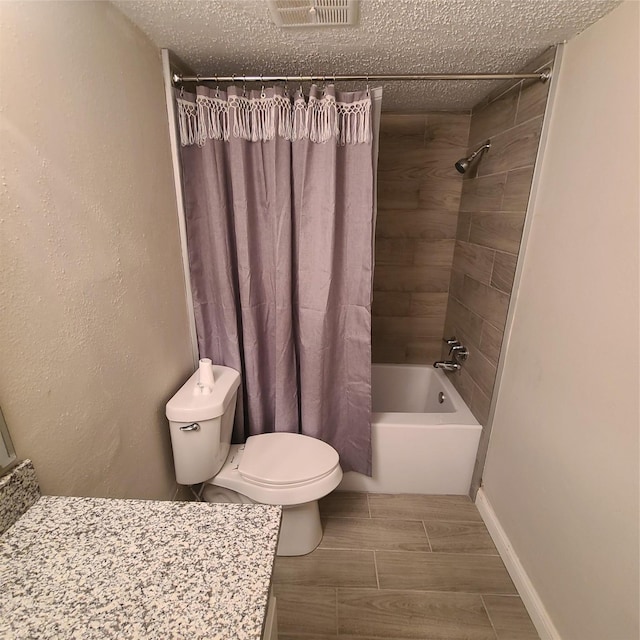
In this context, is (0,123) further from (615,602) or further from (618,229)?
(615,602)

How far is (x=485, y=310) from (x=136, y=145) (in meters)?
1.69

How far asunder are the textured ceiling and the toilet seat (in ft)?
5.38

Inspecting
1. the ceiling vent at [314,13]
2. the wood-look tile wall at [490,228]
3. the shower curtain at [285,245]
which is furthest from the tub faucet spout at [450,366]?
the ceiling vent at [314,13]

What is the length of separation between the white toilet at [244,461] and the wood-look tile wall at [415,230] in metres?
1.11

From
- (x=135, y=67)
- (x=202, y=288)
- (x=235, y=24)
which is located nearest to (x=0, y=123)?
(x=135, y=67)

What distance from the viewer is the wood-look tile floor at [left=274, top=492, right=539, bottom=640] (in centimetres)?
134

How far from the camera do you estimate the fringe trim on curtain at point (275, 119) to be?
1.38 meters

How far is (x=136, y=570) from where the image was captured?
2.18ft

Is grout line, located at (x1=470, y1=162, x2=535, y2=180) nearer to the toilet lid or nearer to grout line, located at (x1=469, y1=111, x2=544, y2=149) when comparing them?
grout line, located at (x1=469, y1=111, x2=544, y2=149)

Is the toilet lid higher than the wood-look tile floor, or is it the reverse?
the toilet lid

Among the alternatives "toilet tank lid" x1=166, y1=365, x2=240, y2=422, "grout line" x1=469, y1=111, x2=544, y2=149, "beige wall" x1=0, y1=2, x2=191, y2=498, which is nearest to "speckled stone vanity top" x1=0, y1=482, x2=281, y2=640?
"beige wall" x1=0, y1=2, x2=191, y2=498

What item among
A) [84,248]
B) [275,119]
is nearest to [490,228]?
[275,119]

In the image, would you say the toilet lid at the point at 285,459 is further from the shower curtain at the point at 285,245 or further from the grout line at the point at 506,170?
the grout line at the point at 506,170

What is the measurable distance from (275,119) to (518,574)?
2126mm
